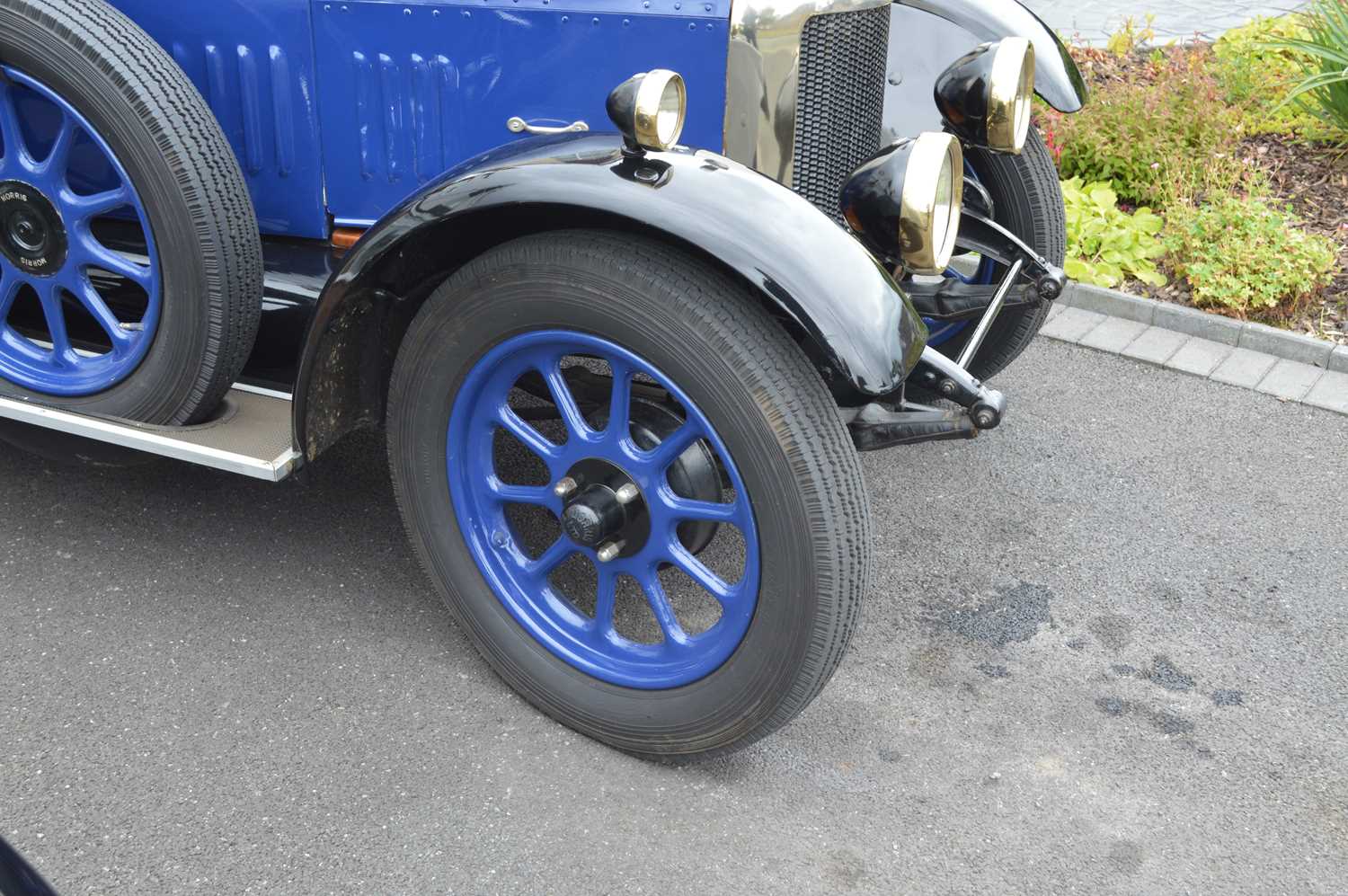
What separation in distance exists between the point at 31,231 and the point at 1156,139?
3.91m

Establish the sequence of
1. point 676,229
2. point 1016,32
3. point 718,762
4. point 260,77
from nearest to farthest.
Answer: point 676,229 → point 718,762 → point 260,77 → point 1016,32

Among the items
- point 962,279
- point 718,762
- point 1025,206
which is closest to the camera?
point 718,762

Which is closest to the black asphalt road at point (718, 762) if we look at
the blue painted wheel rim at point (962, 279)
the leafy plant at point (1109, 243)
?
the blue painted wheel rim at point (962, 279)

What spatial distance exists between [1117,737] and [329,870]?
1493mm

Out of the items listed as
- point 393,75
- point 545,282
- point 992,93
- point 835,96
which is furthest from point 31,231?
point 992,93

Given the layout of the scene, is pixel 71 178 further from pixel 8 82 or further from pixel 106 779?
pixel 106 779

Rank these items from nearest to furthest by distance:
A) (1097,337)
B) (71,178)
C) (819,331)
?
(819,331)
(71,178)
(1097,337)

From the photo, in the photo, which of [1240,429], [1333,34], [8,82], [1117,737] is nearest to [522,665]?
[1117,737]

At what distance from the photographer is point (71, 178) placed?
2660 millimetres

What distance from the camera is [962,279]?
3189mm

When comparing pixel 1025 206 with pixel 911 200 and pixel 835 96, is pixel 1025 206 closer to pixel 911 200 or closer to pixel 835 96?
pixel 835 96

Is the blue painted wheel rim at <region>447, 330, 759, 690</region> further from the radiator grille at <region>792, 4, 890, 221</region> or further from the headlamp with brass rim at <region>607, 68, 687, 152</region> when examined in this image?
the radiator grille at <region>792, 4, 890, 221</region>

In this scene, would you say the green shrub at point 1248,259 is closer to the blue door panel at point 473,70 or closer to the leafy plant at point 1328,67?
the leafy plant at point 1328,67

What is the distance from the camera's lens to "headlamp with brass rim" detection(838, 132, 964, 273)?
1.97 metres
